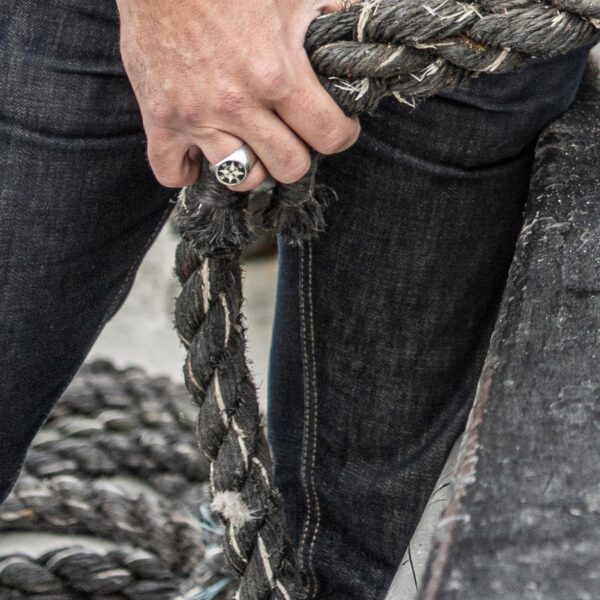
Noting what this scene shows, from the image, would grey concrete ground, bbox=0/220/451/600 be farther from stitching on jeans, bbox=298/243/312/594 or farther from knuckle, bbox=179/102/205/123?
knuckle, bbox=179/102/205/123

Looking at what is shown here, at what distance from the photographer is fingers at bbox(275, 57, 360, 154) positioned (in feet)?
2.49

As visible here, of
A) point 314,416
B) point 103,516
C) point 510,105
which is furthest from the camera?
point 103,516

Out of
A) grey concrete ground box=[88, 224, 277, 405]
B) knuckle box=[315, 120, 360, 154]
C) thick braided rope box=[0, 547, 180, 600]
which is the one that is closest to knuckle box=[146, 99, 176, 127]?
knuckle box=[315, 120, 360, 154]

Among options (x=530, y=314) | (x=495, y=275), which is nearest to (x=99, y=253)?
(x=495, y=275)

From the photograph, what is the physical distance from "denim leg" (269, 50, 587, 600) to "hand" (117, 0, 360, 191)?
9.1 inches

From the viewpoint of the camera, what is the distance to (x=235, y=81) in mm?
755

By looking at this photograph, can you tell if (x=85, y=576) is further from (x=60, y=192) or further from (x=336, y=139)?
(x=336, y=139)

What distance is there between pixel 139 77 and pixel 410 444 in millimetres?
595

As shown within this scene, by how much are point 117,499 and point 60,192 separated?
72 cm

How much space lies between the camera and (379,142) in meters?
1.02

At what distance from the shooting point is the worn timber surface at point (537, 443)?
0.45m

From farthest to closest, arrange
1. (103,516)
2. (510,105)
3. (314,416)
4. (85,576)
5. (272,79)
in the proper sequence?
(103,516) < (85,576) < (314,416) < (510,105) < (272,79)

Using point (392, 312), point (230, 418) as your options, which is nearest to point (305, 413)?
point (392, 312)

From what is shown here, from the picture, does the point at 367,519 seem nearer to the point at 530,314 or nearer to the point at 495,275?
the point at 495,275
